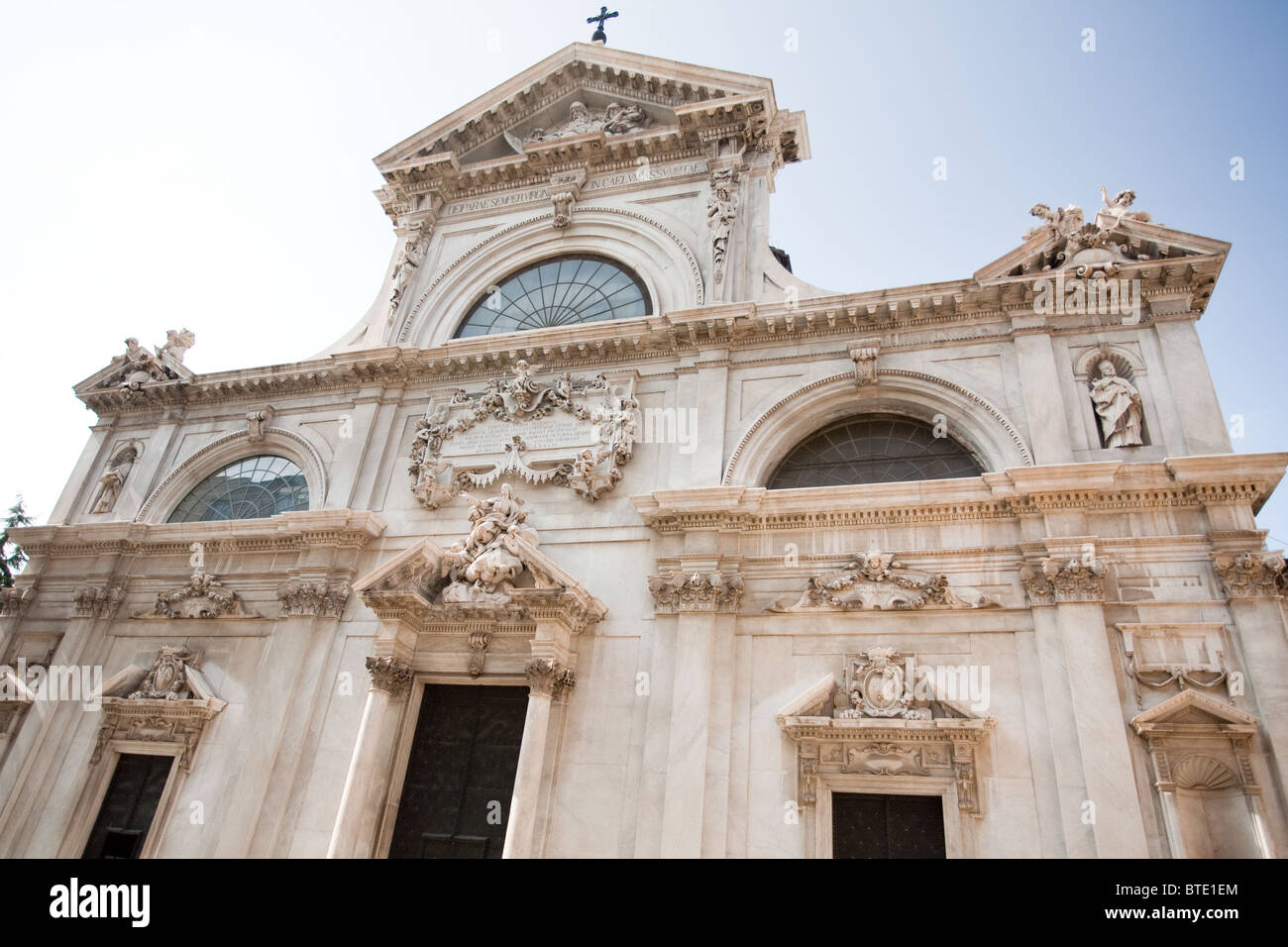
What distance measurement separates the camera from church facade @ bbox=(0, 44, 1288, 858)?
10047 mm

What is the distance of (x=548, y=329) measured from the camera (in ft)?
50.8

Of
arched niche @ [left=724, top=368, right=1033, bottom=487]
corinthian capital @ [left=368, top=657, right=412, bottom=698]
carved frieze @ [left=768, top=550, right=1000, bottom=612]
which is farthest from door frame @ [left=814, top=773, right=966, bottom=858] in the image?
corinthian capital @ [left=368, top=657, right=412, bottom=698]

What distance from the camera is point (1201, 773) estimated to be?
9.27 metres

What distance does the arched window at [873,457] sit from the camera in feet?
41.9

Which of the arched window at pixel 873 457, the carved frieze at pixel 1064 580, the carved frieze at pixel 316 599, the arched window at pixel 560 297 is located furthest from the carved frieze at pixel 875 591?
A: the carved frieze at pixel 316 599

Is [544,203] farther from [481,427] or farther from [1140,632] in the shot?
[1140,632]

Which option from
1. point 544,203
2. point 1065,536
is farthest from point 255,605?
point 1065,536

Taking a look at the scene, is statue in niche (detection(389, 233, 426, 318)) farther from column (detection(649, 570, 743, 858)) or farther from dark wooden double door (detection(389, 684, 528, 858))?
column (detection(649, 570, 743, 858))

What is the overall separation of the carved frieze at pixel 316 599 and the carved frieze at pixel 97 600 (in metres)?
4.34

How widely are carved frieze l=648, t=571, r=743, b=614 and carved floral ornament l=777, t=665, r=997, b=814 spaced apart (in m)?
1.78

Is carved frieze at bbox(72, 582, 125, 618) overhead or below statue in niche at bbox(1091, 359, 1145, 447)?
below

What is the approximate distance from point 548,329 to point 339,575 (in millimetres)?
6021

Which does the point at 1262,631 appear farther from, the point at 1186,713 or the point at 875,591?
the point at 875,591
